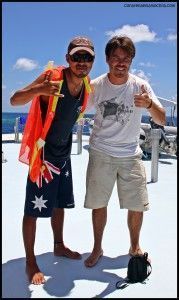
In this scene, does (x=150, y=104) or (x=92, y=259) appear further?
(x=92, y=259)

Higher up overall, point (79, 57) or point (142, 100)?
point (79, 57)

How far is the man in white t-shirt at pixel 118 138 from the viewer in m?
3.18

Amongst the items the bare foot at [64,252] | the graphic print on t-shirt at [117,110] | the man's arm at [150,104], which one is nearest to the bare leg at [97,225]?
the bare foot at [64,252]

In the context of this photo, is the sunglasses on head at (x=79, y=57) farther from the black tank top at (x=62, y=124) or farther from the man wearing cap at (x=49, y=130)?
the black tank top at (x=62, y=124)

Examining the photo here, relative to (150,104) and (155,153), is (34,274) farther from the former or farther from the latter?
(155,153)

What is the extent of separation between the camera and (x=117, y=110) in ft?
10.7

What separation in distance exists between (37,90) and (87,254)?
172cm

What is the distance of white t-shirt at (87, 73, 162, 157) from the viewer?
326cm

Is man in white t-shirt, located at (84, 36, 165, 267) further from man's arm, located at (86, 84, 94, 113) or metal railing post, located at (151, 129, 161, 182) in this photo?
metal railing post, located at (151, 129, 161, 182)

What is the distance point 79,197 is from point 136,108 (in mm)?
2932

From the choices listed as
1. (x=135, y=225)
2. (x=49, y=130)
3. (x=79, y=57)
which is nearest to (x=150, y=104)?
(x=79, y=57)

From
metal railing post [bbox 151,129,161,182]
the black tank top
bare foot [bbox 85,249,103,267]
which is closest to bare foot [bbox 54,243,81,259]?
bare foot [bbox 85,249,103,267]

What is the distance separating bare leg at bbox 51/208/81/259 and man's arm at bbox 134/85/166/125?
1.21 meters

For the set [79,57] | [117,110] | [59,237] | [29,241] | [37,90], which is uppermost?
[79,57]
